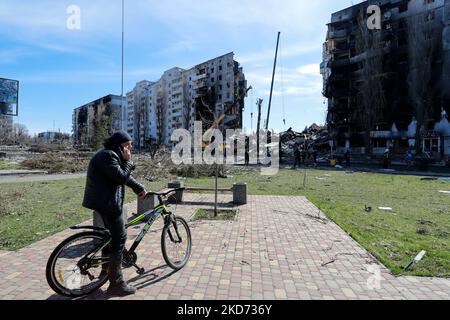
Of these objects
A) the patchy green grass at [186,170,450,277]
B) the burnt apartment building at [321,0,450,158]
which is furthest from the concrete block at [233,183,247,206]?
the burnt apartment building at [321,0,450,158]

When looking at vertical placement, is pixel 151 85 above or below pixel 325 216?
above

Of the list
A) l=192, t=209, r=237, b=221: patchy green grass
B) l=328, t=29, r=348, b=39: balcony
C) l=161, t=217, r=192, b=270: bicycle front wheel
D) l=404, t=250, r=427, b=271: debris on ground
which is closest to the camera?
l=161, t=217, r=192, b=270: bicycle front wheel

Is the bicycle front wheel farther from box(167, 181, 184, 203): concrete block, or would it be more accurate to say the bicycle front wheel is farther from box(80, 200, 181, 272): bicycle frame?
box(167, 181, 184, 203): concrete block

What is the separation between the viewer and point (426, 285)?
13.4 feet

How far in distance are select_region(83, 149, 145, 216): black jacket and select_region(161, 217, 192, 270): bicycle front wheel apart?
3.58ft

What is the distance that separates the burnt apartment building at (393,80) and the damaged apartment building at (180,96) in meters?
18.6

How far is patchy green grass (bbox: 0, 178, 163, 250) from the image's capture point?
19.8ft

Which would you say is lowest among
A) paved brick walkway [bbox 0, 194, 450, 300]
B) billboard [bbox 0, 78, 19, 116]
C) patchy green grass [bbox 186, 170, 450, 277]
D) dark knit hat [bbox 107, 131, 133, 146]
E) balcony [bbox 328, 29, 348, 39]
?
paved brick walkway [bbox 0, 194, 450, 300]

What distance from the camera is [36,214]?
8047 mm

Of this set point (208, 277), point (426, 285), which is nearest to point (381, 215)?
point (426, 285)
